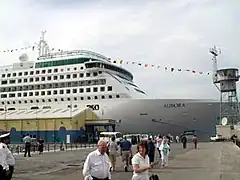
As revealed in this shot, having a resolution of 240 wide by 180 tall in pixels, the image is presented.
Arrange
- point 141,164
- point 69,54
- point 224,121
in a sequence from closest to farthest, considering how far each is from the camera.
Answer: point 141,164, point 224,121, point 69,54

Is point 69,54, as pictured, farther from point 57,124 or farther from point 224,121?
point 224,121

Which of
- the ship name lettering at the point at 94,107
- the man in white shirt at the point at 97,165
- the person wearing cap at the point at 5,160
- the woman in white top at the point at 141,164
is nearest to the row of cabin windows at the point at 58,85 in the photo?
the ship name lettering at the point at 94,107

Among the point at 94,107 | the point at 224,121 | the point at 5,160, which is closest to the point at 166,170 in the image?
the point at 5,160

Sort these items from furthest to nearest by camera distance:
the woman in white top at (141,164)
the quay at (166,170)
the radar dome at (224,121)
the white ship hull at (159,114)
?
the white ship hull at (159,114), the radar dome at (224,121), the quay at (166,170), the woman in white top at (141,164)

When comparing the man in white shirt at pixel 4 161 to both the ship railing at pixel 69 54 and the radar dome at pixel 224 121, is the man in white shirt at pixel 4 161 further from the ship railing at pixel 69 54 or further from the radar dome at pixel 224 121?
the ship railing at pixel 69 54

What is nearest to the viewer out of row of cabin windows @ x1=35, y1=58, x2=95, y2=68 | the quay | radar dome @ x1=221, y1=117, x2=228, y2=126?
the quay

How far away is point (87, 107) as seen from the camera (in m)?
57.8

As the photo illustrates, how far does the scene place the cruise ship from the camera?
54.8m

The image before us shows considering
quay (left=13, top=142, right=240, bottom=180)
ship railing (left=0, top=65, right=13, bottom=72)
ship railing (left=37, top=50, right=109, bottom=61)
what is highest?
ship railing (left=37, top=50, right=109, bottom=61)

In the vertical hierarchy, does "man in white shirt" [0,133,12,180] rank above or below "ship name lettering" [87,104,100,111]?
below

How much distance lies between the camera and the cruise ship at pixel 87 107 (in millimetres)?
54781

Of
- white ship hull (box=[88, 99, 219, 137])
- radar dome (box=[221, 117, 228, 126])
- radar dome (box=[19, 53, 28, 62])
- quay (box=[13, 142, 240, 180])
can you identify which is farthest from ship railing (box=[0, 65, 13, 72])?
quay (box=[13, 142, 240, 180])

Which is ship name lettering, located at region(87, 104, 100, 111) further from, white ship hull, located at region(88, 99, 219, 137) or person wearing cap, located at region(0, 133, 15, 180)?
person wearing cap, located at region(0, 133, 15, 180)

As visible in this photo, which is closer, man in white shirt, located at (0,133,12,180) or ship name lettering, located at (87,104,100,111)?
man in white shirt, located at (0,133,12,180)
